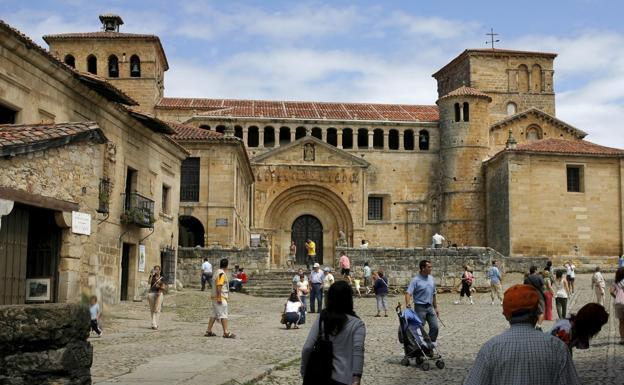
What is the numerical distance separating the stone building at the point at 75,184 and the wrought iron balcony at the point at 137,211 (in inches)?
1.2

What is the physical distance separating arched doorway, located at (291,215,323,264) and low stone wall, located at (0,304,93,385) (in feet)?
125

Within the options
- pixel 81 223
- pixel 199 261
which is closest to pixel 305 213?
pixel 199 261

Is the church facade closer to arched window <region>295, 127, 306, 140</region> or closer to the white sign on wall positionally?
arched window <region>295, 127, 306, 140</region>

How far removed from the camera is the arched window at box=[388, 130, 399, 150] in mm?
45219

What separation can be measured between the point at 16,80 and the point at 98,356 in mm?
7499

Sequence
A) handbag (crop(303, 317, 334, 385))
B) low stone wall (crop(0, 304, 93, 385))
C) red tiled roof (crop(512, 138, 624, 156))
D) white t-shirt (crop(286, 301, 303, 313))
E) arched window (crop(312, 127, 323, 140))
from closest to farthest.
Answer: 1. low stone wall (crop(0, 304, 93, 385))
2. handbag (crop(303, 317, 334, 385))
3. white t-shirt (crop(286, 301, 303, 313))
4. red tiled roof (crop(512, 138, 624, 156))
5. arched window (crop(312, 127, 323, 140))

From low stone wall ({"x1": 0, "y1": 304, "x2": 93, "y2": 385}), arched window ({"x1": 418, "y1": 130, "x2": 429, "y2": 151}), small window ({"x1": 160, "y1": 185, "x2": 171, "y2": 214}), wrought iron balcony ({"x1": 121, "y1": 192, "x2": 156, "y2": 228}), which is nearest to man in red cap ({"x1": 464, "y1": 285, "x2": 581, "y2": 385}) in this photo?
low stone wall ({"x1": 0, "y1": 304, "x2": 93, "y2": 385})

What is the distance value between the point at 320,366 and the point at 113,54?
3930cm

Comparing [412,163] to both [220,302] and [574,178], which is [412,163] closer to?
[574,178]

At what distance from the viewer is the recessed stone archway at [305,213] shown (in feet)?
140

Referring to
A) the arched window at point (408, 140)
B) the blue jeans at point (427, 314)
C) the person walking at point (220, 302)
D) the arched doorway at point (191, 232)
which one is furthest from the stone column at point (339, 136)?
the blue jeans at point (427, 314)

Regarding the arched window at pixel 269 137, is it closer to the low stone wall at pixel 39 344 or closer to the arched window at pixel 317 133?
the arched window at pixel 317 133

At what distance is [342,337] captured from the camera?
17.6 ft

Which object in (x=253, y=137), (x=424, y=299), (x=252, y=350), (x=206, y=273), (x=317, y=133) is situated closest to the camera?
(x=424, y=299)
